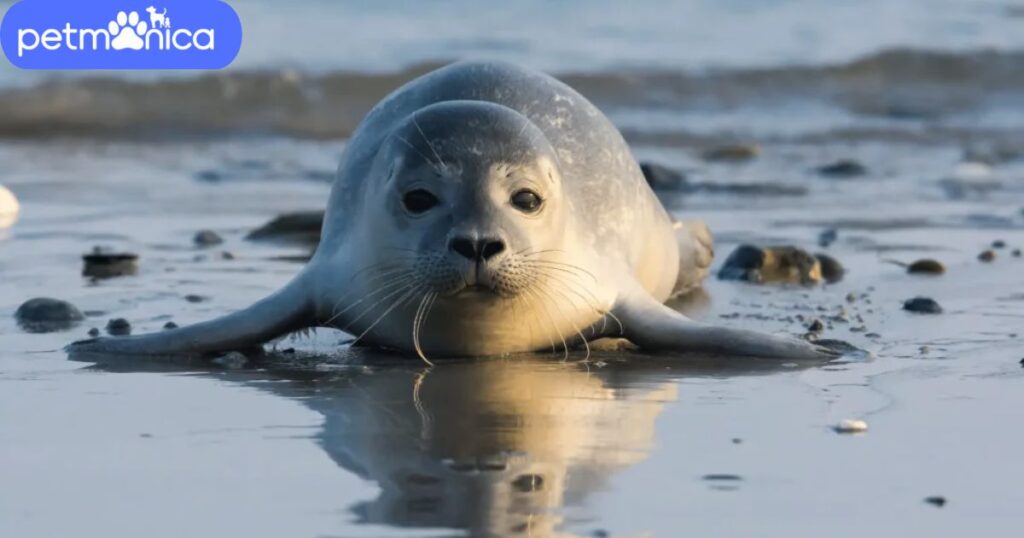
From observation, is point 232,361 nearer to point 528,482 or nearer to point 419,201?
point 419,201

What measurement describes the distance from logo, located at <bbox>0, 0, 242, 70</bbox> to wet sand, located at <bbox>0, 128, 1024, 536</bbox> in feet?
13.6

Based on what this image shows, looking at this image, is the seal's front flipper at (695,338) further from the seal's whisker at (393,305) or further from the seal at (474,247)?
the seal's whisker at (393,305)

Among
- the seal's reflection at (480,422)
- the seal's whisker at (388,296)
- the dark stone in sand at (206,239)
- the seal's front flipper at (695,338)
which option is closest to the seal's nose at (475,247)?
the seal's whisker at (388,296)

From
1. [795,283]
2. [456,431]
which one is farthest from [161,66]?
[456,431]

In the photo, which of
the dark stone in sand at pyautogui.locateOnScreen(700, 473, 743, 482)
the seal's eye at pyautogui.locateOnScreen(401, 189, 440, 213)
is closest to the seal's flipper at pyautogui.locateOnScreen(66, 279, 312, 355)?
the seal's eye at pyautogui.locateOnScreen(401, 189, 440, 213)

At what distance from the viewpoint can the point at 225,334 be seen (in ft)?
22.0

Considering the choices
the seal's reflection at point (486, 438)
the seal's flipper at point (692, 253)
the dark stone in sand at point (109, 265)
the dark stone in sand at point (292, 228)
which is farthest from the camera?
the dark stone in sand at point (292, 228)

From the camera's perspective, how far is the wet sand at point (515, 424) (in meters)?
4.42

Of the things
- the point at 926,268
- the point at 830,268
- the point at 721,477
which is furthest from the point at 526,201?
the point at 926,268

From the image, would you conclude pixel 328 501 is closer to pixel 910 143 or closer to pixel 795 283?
pixel 795 283

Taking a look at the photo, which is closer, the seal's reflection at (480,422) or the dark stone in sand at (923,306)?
the seal's reflection at (480,422)

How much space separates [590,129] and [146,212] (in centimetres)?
377

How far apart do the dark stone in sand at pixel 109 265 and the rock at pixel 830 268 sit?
3021mm

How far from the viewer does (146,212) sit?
1059 cm
